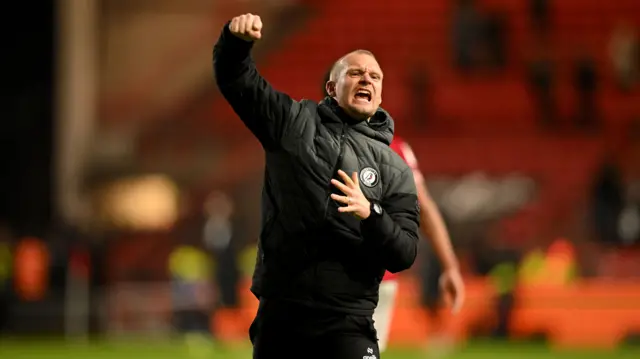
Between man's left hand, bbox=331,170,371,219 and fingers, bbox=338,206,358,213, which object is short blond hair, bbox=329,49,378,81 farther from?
fingers, bbox=338,206,358,213

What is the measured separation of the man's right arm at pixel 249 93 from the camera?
4184 millimetres

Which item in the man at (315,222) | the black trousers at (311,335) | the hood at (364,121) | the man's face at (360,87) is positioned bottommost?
the black trousers at (311,335)

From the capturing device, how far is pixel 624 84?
67.8ft

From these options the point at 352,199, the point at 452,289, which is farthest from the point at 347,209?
the point at 452,289

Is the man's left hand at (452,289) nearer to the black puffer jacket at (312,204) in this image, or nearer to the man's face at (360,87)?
the black puffer jacket at (312,204)

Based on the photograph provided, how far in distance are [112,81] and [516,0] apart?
747 centimetres

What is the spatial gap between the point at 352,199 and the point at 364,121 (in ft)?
1.62

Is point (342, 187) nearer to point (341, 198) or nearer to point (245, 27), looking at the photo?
point (341, 198)

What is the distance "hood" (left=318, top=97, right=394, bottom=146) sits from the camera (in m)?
4.42

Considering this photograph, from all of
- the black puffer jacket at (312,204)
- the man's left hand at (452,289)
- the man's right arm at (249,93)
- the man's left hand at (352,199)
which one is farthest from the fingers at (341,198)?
the man's left hand at (452,289)

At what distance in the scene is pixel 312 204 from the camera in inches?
168

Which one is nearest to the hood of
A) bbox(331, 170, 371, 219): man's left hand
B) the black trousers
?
bbox(331, 170, 371, 219): man's left hand

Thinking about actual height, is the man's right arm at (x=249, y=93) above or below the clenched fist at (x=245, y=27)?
below

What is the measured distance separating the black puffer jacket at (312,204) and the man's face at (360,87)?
8 cm
